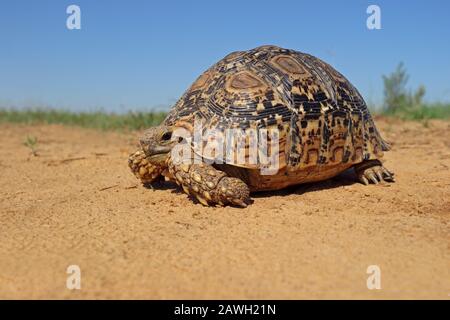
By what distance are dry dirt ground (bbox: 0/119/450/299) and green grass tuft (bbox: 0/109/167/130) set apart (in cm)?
604

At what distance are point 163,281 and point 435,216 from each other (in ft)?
8.14

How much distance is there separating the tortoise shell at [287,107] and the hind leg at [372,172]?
151 millimetres

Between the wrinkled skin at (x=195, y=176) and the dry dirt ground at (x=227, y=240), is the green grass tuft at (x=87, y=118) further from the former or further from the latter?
the wrinkled skin at (x=195, y=176)

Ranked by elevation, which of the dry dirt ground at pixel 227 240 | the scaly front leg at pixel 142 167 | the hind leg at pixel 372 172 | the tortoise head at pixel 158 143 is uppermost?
the tortoise head at pixel 158 143

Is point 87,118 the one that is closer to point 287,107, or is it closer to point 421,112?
point 421,112

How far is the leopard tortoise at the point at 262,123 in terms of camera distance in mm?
4309

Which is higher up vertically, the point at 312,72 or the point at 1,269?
the point at 312,72

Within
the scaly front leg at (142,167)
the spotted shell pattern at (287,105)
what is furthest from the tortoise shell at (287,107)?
the scaly front leg at (142,167)

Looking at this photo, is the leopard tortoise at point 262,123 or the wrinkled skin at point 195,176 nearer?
the wrinkled skin at point 195,176

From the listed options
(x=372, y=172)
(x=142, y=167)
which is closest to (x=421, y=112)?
(x=372, y=172)

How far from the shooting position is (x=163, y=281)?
8.80 feet

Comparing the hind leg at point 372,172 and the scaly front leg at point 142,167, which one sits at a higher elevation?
the scaly front leg at point 142,167
